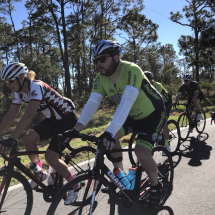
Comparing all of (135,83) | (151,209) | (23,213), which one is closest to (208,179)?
(151,209)

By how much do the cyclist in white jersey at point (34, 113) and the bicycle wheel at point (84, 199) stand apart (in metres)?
0.54

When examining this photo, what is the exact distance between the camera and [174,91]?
76.1ft

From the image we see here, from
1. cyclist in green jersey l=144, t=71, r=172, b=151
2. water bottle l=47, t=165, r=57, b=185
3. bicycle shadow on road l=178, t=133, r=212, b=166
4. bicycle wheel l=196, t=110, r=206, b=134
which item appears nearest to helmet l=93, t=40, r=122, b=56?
water bottle l=47, t=165, r=57, b=185

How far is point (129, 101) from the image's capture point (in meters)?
2.38

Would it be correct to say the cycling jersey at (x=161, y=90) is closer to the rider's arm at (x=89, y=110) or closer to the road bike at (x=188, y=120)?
the road bike at (x=188, y=120)

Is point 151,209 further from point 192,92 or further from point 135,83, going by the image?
point 192,92

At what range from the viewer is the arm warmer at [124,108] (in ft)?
7.42

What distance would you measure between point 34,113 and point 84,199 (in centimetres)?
125

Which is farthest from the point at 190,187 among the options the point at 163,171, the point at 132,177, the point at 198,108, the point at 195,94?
the point at 198,108

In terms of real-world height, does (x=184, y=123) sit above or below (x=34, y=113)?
below

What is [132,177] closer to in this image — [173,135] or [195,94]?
[173,135]

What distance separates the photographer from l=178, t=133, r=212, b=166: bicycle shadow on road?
186 inches

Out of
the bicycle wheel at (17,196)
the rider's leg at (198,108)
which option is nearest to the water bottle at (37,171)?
the bicycle wheel at (17,196)

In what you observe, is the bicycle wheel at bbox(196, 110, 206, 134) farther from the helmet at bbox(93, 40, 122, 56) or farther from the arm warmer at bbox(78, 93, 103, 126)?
the helmet at bbox(93, 40, 122, 56)
